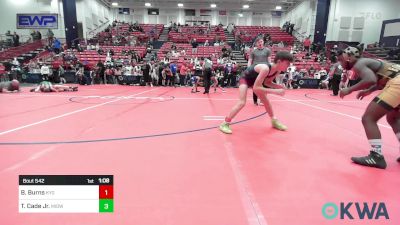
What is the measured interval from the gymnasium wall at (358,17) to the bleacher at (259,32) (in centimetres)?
409

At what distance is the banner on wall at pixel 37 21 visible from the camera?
2245 cm

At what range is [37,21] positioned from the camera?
2267cm

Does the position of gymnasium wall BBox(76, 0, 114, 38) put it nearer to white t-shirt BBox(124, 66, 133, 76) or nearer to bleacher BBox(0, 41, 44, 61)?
bleacher BBox(0, 41, 44, 61)

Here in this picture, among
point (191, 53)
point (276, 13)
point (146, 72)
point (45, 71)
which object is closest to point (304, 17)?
point (276, 13)

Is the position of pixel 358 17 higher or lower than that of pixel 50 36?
higher

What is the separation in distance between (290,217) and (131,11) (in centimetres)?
3537

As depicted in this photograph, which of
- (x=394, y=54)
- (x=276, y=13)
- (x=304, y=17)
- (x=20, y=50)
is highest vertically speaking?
(x=276, y=13)

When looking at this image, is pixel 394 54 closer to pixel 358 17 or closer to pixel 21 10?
pixel 358 17

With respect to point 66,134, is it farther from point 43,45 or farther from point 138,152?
point 43,45

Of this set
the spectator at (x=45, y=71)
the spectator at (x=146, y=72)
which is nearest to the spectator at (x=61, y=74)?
the spectator at (x=45, y=71)

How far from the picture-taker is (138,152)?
121 inches

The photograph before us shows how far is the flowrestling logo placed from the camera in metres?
1.84
